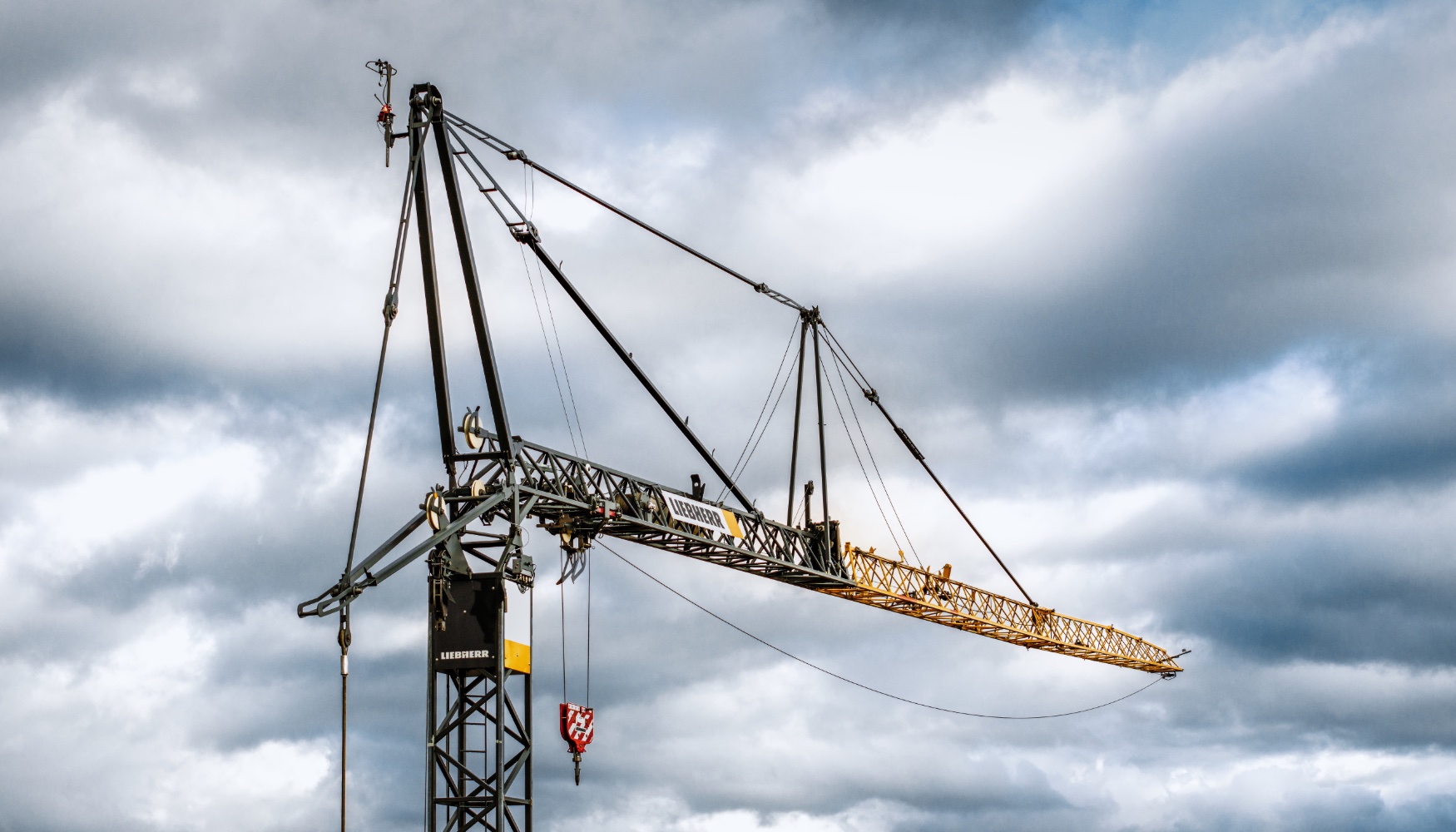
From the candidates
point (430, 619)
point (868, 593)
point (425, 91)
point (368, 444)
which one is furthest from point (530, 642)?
point (868, 593)

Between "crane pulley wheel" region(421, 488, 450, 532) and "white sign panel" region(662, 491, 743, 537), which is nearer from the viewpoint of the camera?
"crane pulley wheel" region(421, 488, 450, 532)

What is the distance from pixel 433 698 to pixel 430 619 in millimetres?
2392

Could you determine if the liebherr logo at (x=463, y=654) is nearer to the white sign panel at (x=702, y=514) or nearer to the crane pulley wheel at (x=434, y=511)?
the crane pulley wheel at (x=434, y=511)

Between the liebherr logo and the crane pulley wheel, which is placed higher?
the crane pulley wheel

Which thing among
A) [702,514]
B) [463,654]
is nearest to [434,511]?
[463,654]

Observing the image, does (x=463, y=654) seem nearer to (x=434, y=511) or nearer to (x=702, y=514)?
(x=434, y=511)

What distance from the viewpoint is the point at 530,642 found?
51.7 m

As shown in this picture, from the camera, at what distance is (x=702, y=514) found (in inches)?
2427

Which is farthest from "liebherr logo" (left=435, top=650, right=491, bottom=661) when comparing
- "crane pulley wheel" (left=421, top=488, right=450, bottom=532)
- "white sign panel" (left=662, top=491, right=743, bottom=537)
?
"white sign panel" (left=662, top=491, right=743, bottom=537)

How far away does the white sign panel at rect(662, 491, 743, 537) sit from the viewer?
197 ft

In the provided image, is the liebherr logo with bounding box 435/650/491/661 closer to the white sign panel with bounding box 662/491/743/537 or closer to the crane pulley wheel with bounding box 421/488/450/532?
the crane pulley wheel with bounding box 421/488/450/532

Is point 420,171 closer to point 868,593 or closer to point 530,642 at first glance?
point 530,642

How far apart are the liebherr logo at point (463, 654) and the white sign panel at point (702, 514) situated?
11735mm

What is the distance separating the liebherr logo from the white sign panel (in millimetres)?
11735
